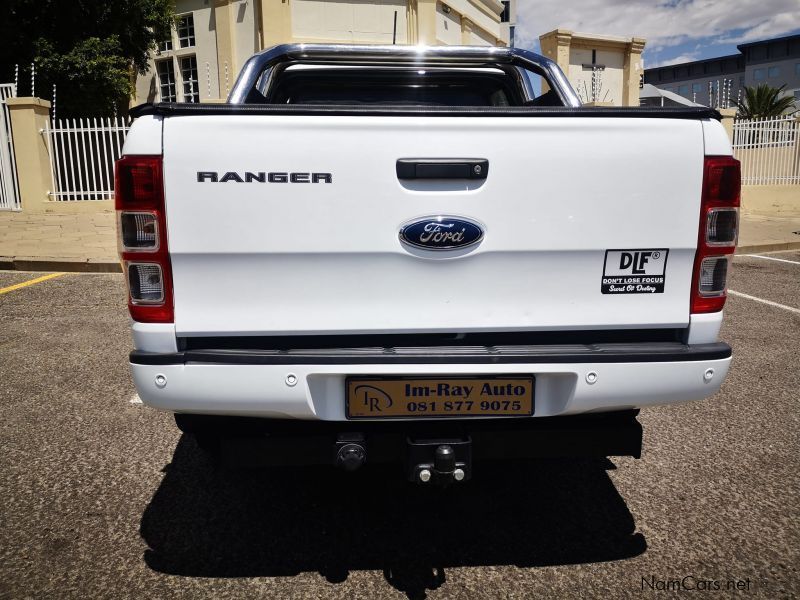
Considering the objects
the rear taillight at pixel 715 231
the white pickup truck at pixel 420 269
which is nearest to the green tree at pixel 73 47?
the white pickup truck at pixel 420 269

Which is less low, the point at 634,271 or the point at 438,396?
the point at 634,271

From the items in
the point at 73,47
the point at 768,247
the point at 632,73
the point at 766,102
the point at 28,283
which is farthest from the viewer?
the point at 766,102

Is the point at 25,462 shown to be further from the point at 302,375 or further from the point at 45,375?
the point at 302,375

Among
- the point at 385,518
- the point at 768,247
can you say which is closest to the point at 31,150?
the point at 385,518

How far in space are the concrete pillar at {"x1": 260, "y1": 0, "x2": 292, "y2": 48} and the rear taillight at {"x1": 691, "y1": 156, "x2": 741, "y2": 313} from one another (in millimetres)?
24934

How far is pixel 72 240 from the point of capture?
10867mm

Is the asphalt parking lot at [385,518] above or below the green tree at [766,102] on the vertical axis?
below

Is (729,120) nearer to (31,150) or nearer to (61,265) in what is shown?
(61,265)

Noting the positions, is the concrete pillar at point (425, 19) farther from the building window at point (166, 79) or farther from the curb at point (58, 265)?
the curb at point (58, 265)

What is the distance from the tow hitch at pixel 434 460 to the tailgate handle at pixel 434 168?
862 millimetres

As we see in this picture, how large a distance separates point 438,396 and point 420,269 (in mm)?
418

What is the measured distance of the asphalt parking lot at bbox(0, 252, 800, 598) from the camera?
2.28 metres

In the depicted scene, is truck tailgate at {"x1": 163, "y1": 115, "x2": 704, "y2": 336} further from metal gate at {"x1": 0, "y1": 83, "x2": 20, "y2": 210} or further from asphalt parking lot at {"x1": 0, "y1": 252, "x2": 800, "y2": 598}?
metal gate at {"x1": 0, "y1": 83, "x2": 20, "y2": 210}

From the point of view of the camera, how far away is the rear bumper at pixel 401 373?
6.73 feet
